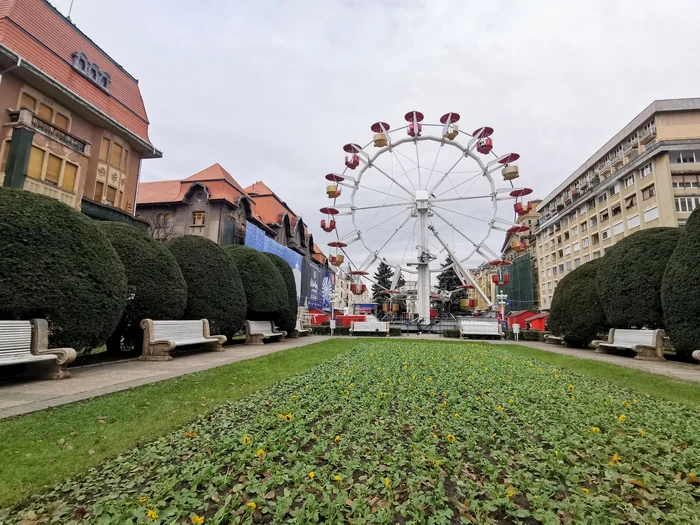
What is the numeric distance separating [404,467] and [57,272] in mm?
6956

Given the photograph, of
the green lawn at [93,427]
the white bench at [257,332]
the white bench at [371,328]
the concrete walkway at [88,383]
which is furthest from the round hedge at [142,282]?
the white bench at [371,328]

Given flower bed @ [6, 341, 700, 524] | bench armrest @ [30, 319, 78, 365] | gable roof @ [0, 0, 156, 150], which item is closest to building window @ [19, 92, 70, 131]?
gable roof @ [0, 0, 156, 150]

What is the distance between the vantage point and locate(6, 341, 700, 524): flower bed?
2.13 meters

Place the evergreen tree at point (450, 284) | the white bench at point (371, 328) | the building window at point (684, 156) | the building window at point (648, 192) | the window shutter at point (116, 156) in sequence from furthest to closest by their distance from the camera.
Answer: the evergreen tree at point (450, 284) < the building window at point (648, 192) < the building window at point (684, 156) < the white bench at point (371, 328) < the window shutter at point (116, 156)

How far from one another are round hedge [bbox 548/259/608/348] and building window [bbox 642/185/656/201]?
25181mm

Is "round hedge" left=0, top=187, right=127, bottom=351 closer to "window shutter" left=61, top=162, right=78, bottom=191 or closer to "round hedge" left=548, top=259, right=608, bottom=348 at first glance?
"window shutter" left=61, top=162, right=78, bottom=191

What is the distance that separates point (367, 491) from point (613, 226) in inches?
1821

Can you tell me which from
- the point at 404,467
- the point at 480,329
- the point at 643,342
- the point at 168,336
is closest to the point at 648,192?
the point at 480,329

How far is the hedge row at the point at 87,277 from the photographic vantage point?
6.14 meters

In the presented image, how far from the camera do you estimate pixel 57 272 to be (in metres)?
6.53

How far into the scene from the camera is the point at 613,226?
38750 millimetres

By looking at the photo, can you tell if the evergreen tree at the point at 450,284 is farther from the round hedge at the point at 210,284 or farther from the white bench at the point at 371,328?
the round hedge at the point at 210,284

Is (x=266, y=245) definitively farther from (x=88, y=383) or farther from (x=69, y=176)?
(x=88, y=383)

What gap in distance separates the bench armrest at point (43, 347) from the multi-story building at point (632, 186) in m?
40.8
